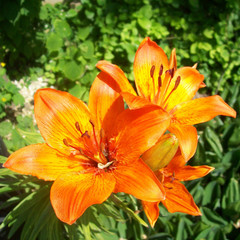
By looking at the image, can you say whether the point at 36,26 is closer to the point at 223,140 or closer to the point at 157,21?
the point at 157,21

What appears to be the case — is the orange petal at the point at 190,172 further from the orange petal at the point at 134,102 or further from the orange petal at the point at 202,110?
the orange petal at the point at 134,102

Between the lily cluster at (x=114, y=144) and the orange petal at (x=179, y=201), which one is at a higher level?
the lily cluster at (x=114, y=144)

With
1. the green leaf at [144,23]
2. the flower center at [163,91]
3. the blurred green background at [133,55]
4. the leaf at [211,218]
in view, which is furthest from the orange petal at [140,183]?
the green leaf at [144,23]

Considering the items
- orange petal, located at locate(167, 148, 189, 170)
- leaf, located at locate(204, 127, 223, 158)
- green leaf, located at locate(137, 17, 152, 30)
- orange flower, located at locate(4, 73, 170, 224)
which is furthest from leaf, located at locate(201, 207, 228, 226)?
green leaf, located at locate(137, 17, 152, 30)

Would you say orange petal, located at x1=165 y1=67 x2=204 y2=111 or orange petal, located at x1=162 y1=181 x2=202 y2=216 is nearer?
orange petal, located at x1=162 y1=181 x2=202 y2=216

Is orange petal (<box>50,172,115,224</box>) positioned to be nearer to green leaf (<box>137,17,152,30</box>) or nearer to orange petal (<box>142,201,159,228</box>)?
orange petal (<box>142,201,159,228</box>)

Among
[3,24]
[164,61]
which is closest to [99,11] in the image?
[3,24]

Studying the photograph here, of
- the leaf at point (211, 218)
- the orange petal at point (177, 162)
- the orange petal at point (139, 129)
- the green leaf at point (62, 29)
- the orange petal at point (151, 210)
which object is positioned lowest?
the leaf at point (211, 218)
